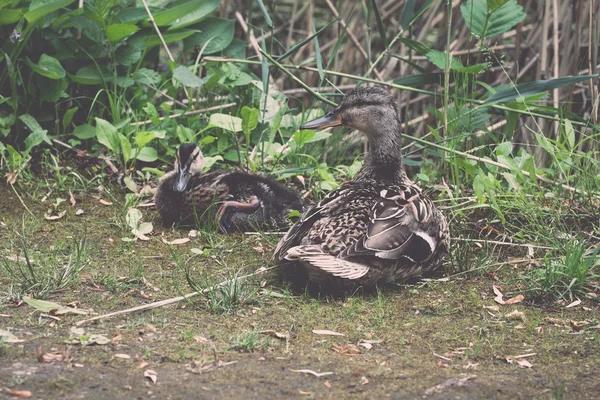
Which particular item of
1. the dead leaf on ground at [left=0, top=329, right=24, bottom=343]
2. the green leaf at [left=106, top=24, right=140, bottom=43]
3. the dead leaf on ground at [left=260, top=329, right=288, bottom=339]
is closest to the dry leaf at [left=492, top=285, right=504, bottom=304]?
the dead leaf on ground at [left=260, top=329, right=288, bottom=339]

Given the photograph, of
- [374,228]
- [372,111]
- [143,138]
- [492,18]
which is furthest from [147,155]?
[492,18]

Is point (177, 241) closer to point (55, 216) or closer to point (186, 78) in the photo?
point (55, 216)

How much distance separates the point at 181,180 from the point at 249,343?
6.05 feet

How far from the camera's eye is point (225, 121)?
5875 mm

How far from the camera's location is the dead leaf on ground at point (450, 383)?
3.26 meters

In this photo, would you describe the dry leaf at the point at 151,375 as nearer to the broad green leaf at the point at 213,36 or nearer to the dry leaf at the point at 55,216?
the dry leaf at the point at 55,216

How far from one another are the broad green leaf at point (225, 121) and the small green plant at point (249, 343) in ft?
7.71

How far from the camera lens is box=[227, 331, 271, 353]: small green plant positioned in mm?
3609

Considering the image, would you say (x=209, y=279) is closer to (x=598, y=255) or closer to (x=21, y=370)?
(x=21, y=370)

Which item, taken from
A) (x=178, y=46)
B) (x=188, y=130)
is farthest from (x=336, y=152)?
(x=178, y=46)

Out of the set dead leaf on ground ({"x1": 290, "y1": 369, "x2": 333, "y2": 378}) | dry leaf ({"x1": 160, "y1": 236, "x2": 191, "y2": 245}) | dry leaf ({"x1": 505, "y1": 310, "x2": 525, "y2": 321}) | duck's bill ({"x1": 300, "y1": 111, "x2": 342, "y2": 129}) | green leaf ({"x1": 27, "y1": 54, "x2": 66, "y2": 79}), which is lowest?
dry leaf ({"x1": 505, "y1": 310, "x2": 525, "y2": 321})

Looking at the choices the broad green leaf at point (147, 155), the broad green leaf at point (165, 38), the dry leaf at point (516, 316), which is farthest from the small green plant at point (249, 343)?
the broad green leaf at point (165, 38)

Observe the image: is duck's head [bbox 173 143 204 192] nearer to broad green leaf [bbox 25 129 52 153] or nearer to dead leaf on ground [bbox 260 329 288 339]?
broad green leaf [bbox 25 129 52 153]

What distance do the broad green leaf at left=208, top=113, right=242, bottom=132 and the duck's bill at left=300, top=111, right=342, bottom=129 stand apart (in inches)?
27.1
